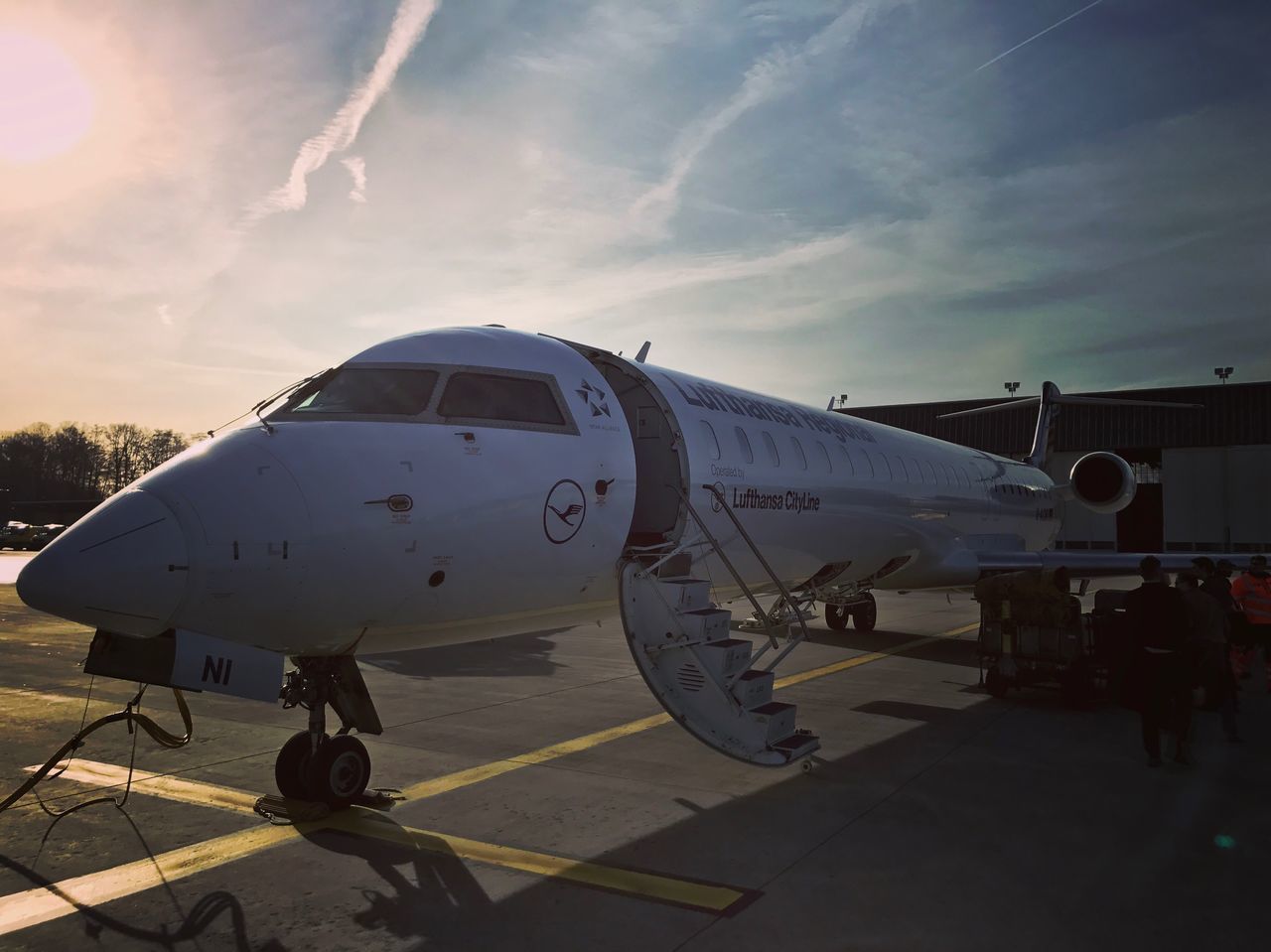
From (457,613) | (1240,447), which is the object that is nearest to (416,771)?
(457,613)

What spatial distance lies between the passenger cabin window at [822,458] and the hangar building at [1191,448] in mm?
31286

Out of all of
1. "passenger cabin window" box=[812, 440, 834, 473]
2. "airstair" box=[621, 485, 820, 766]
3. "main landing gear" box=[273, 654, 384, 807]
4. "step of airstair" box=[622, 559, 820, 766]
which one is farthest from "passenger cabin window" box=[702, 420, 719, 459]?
"main landing gear" box=[273, 654, 384, 807]

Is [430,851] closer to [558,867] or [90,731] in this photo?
[558,867]

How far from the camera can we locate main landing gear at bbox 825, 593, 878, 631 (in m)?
17.2

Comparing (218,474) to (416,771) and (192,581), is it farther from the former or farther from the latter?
(416,771)

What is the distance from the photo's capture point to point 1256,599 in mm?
11117

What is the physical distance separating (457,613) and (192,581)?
1.64 meters

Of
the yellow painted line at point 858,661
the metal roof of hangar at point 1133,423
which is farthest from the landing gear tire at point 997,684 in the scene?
the metal roof of hangar at point 1133,423

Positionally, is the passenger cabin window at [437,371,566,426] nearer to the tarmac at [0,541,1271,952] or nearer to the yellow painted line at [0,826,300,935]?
the tarmac at [0,541,1271,952]

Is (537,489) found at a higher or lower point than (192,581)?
higher

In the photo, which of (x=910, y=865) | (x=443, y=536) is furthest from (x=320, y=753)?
(x=910, y=865)

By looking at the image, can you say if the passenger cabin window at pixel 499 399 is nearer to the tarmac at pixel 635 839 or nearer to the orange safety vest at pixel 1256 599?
the tarmac at pixel 635 839

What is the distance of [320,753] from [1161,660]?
6477mm

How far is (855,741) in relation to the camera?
326 inches
